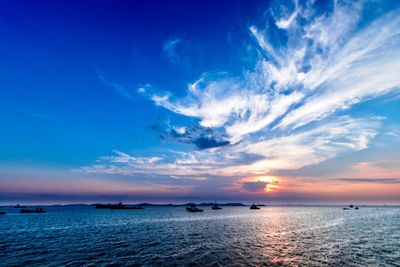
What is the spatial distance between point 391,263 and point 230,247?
22741mm

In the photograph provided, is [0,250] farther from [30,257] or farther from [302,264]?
[302,264]

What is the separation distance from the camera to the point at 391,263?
103 ft

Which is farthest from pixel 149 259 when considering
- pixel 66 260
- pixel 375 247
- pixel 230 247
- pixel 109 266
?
pixel 375 247

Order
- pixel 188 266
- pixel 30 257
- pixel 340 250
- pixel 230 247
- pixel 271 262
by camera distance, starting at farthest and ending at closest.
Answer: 1. pixel 230 247
2. pixel 340 250
3. pixel 30 257
4. pixel 271 262
5. pixel 188 266

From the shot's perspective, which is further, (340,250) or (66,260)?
(340,250)

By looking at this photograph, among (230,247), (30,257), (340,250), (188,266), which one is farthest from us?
(230,247)

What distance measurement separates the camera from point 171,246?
43.0 metres

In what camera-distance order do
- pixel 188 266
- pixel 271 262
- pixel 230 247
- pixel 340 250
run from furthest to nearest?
pixel 230 247, pixel 340 250, pixel 271 262, pixel 188 266

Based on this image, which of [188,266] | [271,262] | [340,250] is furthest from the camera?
[340,250]

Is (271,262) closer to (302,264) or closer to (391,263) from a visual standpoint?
(302,264)

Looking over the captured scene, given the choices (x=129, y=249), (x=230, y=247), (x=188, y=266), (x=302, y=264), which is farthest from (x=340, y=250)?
(x=129, y=249)

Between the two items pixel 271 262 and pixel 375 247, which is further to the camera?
pixel 375 247

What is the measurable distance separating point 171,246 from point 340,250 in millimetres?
28680

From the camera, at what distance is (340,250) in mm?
39438
